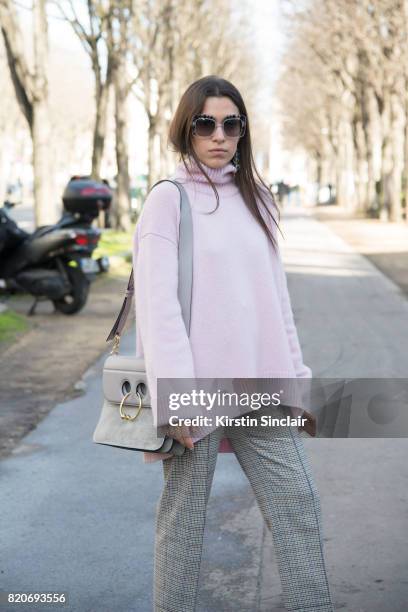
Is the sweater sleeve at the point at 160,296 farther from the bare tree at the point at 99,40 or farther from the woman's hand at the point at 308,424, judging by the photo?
the bare tree at the point at 99,40

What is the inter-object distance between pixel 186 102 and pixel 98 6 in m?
22.9

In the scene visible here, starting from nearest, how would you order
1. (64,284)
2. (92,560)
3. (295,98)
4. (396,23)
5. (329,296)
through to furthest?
(92,560) → (64,284) → (329,296) → (396,23) → (295,98)

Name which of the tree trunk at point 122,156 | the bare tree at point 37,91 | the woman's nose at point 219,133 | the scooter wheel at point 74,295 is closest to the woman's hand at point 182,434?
the woman's nose at point 219,133

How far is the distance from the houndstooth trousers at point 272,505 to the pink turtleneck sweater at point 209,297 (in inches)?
4.5

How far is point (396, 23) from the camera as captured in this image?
30.5 m

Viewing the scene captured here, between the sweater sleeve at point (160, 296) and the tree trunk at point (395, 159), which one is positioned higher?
the sweater sleeve at point (160, 296)

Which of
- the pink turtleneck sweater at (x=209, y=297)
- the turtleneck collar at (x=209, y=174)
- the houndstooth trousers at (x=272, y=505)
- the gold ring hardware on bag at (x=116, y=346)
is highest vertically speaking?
the turtleneck collar at (x=209, y=174)

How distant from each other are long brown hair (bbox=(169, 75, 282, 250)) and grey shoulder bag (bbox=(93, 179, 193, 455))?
18cm

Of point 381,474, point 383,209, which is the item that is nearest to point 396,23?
point 383,209

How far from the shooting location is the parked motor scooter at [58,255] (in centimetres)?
1212

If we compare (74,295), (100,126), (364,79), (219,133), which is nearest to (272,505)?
(219,133)

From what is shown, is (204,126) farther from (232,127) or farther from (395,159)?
(395,159)

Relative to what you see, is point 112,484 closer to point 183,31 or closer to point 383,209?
point 383,209

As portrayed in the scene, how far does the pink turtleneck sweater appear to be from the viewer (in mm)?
3000
